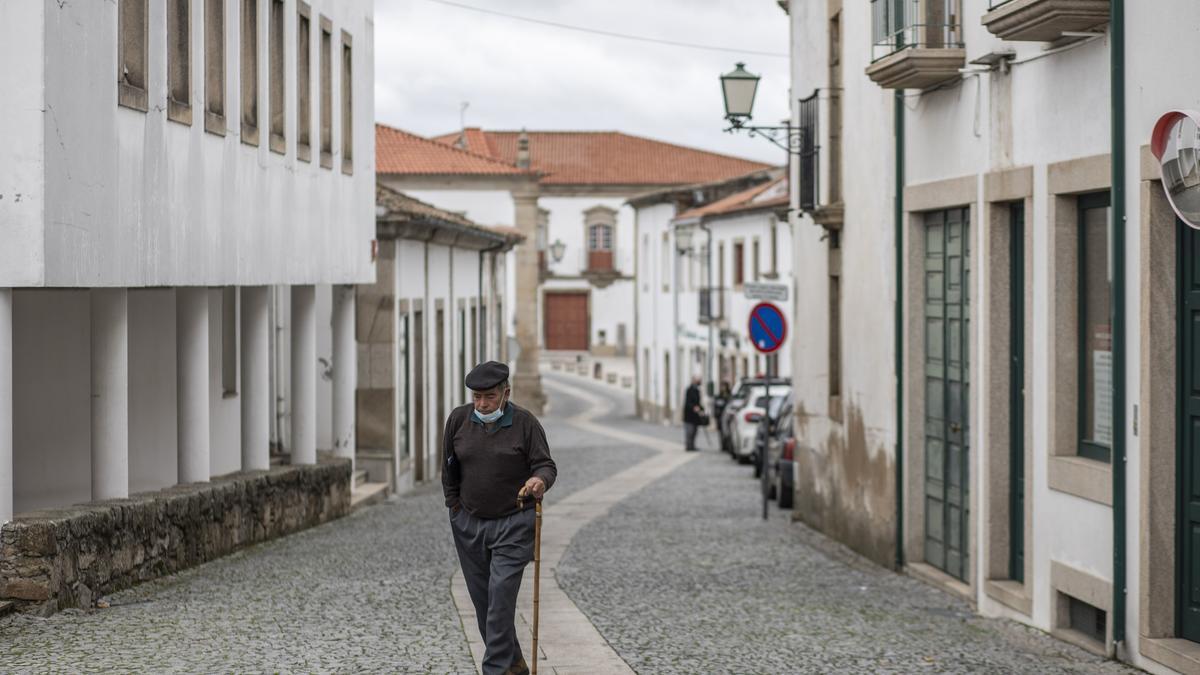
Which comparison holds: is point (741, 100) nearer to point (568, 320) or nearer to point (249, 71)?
point (249, 71)

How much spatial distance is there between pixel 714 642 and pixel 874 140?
6.71 metres

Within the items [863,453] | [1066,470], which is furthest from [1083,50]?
[863,453]

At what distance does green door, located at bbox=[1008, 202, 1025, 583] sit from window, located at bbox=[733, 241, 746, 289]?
39.7 meters

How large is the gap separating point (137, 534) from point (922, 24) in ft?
22.2

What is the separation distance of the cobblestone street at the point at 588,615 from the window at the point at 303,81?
13.9ft

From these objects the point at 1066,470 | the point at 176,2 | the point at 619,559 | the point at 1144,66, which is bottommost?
the point at 619,559

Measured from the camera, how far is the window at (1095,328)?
11.0m

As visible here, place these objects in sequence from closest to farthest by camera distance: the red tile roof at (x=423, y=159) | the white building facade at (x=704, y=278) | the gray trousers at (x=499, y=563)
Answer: the gray trousers at (x=499, y=563)
the white building facade at (x=704, y=278)
the red tile roof at (x=423, y=159)

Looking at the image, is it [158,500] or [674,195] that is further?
[674,195]

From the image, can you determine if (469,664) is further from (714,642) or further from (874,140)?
(874,140)

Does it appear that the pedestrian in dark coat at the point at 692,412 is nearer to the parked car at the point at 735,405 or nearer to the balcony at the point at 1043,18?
the parked car at the point at 735,405

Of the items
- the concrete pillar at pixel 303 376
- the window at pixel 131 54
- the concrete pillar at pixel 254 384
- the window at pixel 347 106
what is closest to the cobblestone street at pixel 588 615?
the concrete pillar at pixel 254 384

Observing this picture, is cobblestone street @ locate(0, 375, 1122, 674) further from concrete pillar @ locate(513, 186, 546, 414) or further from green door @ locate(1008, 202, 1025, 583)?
concrete pillar @ locate(513, 186, 546, 414)

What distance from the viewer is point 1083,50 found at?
11.0 metres
